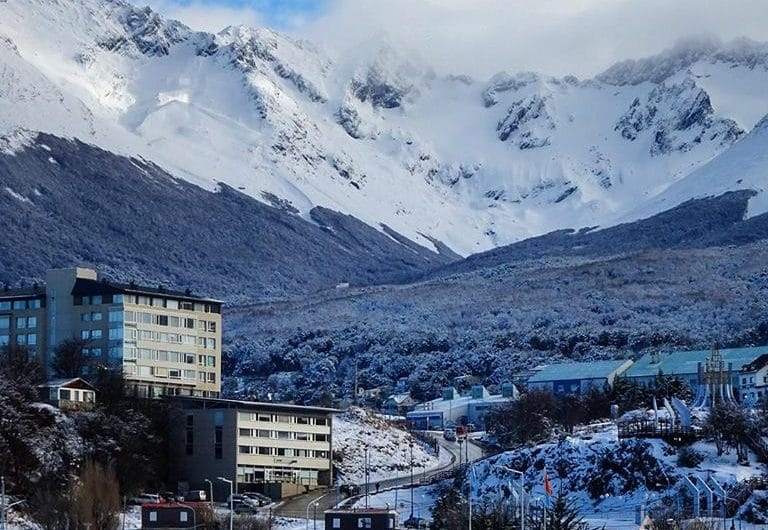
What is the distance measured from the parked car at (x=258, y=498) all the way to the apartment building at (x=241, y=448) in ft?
4.50

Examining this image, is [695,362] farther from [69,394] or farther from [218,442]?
[69,394]

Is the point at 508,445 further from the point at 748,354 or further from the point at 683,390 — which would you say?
the point at 748,354

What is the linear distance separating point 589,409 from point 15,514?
2452 inches

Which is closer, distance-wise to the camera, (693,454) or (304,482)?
(693,454)

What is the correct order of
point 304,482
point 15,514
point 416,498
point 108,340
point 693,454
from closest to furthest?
1. point 15,514
2. point 693,454
3. point 416,498
4. point 304,482
5. point 108,340

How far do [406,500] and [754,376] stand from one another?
54.4m

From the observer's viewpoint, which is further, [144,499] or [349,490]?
[349,490]

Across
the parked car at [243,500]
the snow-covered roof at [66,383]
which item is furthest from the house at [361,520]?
the snow-covered roof at [66,383]

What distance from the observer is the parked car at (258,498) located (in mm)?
127919

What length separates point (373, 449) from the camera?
512 feet

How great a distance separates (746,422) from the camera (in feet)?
397

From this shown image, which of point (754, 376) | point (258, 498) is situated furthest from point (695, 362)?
point (258, 498)

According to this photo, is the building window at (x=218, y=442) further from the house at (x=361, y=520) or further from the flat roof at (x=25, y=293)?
the house at (x=361, y=520)

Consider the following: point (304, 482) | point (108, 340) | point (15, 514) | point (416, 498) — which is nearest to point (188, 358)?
point (108, 340)
